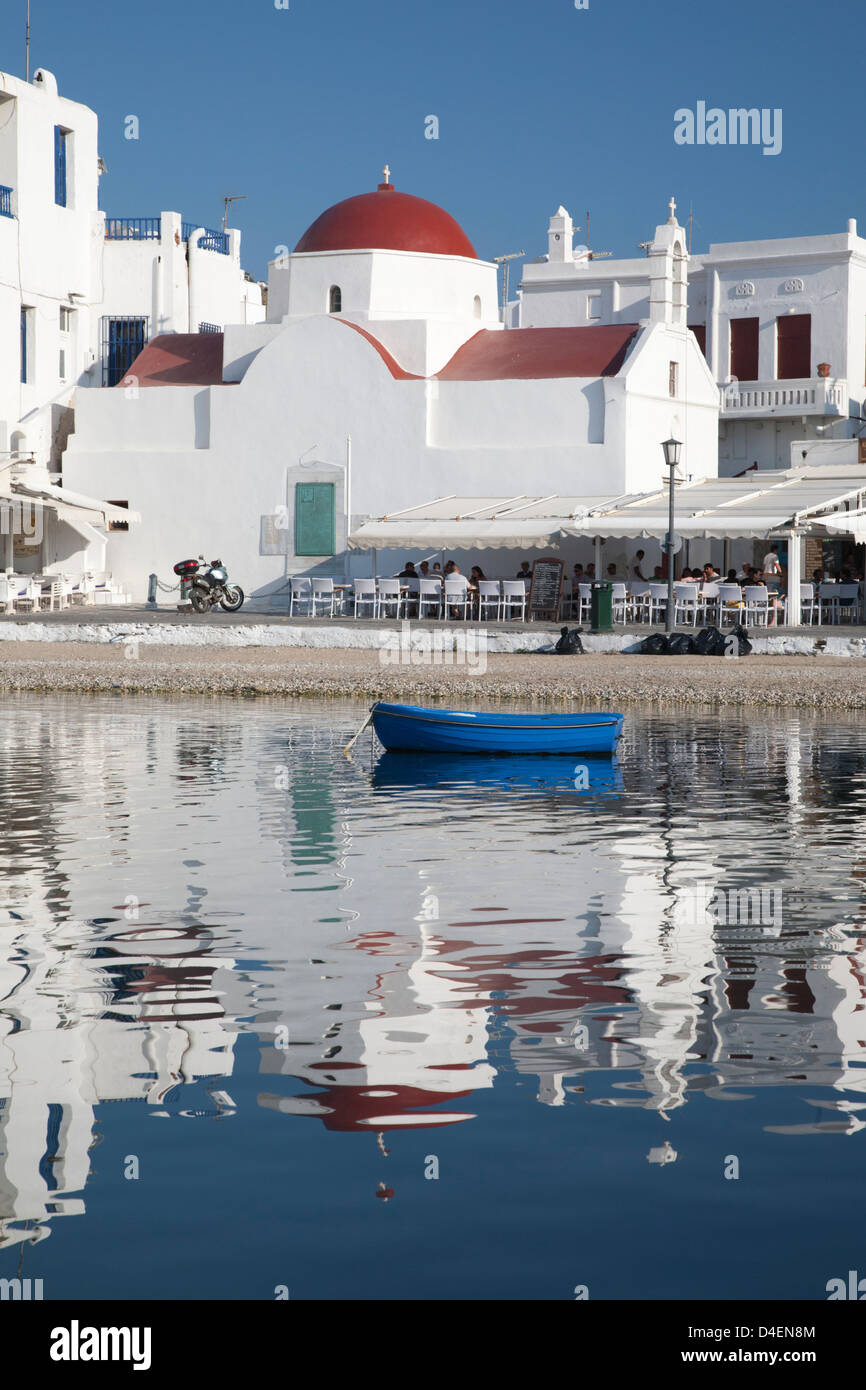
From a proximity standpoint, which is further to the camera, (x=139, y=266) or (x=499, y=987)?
(x=139, y=266)

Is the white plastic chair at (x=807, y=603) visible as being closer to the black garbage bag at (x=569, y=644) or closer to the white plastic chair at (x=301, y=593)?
the black garbage bag at (x=569, y=644)

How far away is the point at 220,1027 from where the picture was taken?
23.4 ft

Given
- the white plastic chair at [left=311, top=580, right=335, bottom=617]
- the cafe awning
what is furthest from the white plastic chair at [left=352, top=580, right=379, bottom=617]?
the cafe awning

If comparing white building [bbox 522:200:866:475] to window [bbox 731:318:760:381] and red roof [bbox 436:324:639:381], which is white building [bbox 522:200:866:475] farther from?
red roof [bbox 436:324:639:381]

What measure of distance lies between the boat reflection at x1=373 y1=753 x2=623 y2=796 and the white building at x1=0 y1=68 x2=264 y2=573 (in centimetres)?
2076

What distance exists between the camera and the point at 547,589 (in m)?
33.7

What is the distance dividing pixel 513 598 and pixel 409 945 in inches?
1027

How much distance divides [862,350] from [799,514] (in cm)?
1690

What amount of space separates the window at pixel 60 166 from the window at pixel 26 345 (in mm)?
2785

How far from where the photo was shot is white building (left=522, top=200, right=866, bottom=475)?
43.0 metres

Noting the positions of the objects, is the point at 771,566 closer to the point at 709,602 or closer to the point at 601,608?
the point at 709,602
